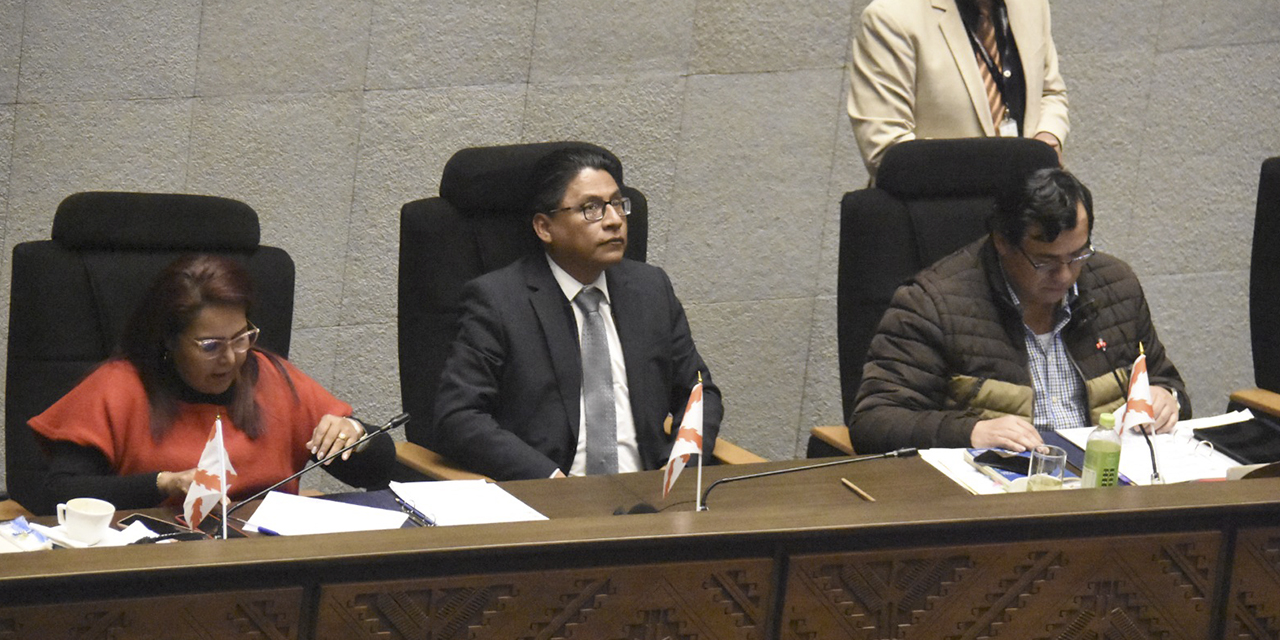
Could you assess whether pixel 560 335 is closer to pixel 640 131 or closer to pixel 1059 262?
pixel 1059 262

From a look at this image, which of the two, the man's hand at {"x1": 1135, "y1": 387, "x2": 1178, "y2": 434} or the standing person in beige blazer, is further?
the standing person in beige blazer

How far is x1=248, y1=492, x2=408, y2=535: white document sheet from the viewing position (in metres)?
2.19

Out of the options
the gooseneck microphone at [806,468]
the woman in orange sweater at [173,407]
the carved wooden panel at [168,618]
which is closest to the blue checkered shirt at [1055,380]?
the gooseneck microphone at [806,468]

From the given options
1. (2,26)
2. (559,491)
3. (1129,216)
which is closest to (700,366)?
(559,491)

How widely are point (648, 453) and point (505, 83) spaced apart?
149 cm

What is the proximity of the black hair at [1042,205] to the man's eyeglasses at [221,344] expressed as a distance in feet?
4.84

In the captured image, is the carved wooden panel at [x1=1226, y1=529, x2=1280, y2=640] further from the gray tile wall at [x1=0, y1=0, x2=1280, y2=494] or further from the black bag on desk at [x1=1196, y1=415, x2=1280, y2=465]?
the gray tile wall at [x1=0, y1=0, x2=1280, y2=494]

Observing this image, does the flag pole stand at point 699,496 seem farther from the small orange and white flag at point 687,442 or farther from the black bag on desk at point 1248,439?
the black bag on desk at point 1248,439

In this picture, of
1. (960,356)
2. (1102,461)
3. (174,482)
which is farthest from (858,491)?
(174,482)

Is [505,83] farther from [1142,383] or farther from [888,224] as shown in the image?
[1142,383]

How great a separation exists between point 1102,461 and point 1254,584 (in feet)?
1.13

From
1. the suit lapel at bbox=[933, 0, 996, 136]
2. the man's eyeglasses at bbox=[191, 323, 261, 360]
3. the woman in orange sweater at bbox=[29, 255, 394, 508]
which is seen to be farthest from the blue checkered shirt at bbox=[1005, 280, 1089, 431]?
the man's eyeglasses at bbox=[191, 323, 261, 360]

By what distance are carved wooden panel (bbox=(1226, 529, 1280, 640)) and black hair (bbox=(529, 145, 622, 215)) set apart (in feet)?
4.69

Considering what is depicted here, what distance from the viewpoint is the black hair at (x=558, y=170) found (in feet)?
10.0
